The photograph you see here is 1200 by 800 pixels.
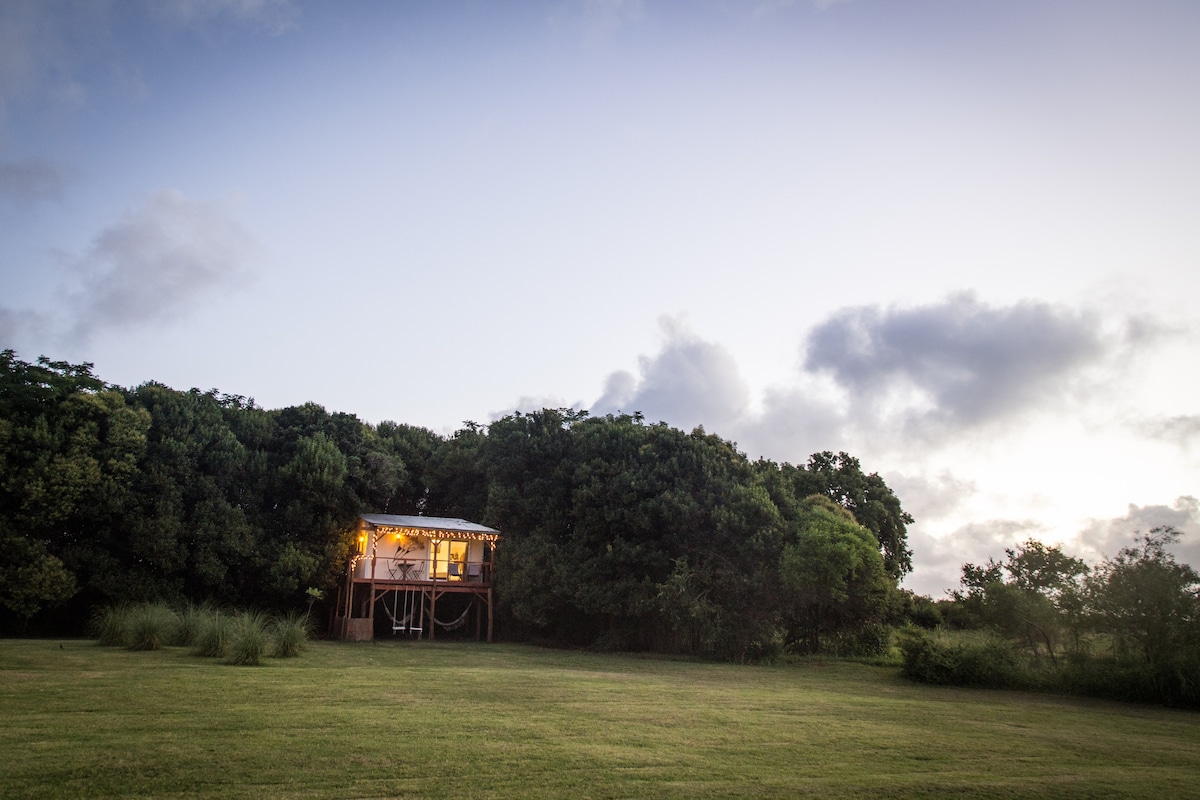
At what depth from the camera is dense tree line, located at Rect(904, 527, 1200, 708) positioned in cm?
1365

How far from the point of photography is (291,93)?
17.2 m

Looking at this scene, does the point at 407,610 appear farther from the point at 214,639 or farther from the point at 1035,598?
the point at 1035,598

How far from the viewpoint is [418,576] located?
27.4 meters

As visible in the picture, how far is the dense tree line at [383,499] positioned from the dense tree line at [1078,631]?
4075mm

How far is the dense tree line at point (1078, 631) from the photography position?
13.6 metres

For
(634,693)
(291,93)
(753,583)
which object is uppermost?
(291,93)

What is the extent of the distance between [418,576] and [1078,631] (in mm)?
20503

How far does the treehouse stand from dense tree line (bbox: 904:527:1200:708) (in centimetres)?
1575

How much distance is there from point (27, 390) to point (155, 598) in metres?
7.21

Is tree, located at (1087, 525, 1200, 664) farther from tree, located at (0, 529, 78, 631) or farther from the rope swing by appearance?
tree, located at (0, 529, 78, 631)

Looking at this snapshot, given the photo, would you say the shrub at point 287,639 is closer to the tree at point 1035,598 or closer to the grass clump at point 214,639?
the grass clump at point 214,639

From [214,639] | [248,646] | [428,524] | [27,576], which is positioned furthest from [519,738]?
[428,524]

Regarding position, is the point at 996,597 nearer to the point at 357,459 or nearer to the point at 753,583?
the point at 753,583

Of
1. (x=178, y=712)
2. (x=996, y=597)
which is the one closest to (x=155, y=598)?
(x=178, y=712)
